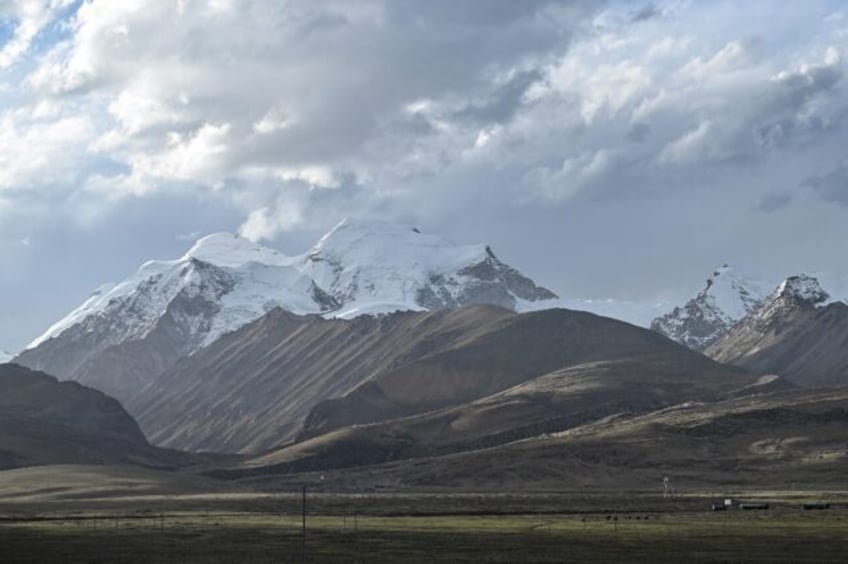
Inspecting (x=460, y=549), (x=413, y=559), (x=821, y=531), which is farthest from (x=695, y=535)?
(x=413, y=559)

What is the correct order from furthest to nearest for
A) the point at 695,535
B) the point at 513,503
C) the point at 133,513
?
1. the point at 513,503
2. the point at 133,513
3. the point at 695,535

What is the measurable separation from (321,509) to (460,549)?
246 ft

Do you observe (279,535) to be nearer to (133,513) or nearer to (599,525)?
(599,525)

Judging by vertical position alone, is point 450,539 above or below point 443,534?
below

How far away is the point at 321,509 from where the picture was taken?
582 ft

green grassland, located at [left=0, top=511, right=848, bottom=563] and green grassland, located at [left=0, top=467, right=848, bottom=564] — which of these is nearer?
green grassland, located at [left=0, top=511, right=848, bottom=563]

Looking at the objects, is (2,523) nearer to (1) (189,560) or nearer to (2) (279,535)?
(2) (279,535)

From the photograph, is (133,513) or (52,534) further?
(133,513)

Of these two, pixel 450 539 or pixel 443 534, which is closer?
pixel 450 539

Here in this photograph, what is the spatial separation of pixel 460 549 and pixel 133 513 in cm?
7867

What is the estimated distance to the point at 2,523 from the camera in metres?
149

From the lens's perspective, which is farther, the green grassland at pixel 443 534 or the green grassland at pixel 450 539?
the green grassland at pixel 443 534

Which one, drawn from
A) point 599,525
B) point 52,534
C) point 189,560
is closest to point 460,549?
point 189,560

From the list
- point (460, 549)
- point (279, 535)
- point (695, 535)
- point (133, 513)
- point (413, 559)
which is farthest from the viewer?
point (133, 513)
